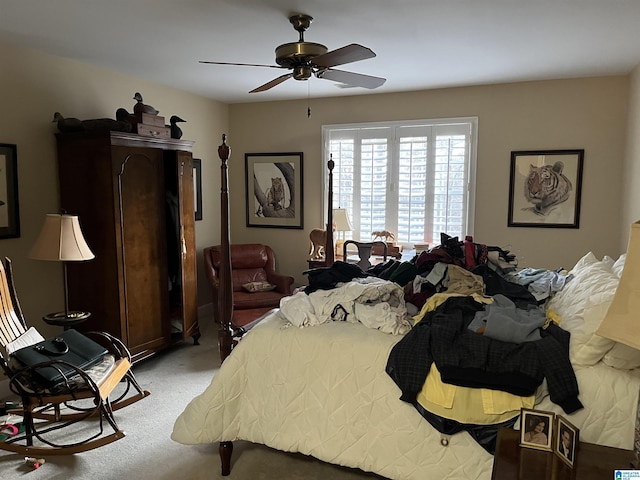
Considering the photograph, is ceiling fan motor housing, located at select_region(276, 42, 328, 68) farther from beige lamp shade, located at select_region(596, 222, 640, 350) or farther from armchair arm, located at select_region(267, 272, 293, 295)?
armchair arm, located at select_region(267, 272, 293, 295)

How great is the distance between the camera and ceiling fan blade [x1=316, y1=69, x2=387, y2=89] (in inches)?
117

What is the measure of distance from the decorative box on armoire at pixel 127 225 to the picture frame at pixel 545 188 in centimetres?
320

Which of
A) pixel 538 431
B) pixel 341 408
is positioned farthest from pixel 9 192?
pixel 538 431

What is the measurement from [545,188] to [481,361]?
3.12 metres

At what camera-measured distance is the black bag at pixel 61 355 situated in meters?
2.51

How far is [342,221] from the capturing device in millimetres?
4910

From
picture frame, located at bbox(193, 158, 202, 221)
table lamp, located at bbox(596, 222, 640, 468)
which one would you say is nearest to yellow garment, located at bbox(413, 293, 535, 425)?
table lamp, located at bbox(596, 222, 640, 468)

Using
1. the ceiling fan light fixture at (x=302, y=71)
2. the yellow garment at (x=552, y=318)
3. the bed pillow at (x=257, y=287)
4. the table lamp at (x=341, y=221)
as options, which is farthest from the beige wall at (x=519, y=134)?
the yellow garment at (x=552, y=318)

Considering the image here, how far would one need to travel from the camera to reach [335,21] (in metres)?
2.85

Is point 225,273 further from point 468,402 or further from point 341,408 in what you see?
point 468,402

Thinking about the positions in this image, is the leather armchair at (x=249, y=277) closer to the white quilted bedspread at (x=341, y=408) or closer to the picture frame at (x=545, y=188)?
the white quilted bedspread at (x=341, y=408)

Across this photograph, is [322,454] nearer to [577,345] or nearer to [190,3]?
[577,345]

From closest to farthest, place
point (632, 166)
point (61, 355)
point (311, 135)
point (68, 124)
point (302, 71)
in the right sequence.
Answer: point (61, 355) → point (302, 71) → point (68, 124) → point (632, 166) → point (311, 135)

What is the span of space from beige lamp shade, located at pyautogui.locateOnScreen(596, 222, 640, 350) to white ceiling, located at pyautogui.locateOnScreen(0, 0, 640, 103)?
1.85 metres
